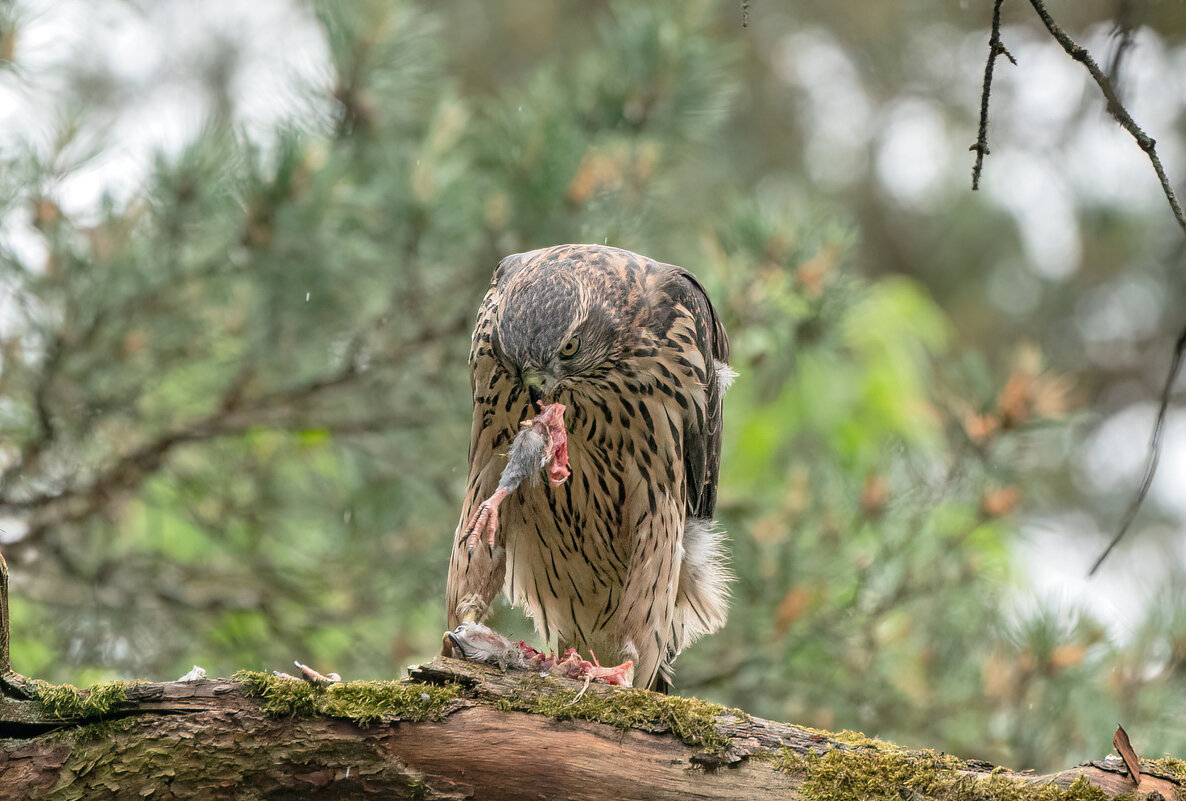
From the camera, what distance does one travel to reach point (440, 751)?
2.64 m

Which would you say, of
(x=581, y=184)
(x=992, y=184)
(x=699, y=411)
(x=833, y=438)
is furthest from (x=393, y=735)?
(x=992, y=184)

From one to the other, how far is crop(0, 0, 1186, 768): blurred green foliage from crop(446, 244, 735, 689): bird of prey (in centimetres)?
99

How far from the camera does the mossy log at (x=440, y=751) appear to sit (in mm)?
2512

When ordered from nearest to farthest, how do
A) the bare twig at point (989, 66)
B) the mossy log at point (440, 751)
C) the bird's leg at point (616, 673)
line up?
the bare twig at point (989, 66) < the mossy log at point (440, 751) < the bird's leg at point (616, 673)

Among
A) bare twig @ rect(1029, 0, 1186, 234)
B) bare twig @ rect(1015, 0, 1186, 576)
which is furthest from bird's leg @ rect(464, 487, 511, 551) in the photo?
bare twig @ rect(1029, 0, 1186, 234)

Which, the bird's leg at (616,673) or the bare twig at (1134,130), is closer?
the bare twig at (1134,130)

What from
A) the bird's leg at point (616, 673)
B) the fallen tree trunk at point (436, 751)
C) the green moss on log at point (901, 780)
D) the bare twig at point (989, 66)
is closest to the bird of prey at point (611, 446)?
the bird's leg at point (616, 673)

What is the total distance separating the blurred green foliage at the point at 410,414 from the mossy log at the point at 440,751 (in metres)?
2.22

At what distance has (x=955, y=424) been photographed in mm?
5078

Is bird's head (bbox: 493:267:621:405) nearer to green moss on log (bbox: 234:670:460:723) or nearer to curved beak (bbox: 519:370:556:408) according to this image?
curved beak (bbox: 519:370:556:408)

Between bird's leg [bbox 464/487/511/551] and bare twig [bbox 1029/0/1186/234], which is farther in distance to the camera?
bird's leg [bbox 464/487/511/551]

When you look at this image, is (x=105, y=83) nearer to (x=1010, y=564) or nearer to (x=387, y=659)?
(x=387, y=659)

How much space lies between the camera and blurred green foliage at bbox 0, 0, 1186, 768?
4762 millimetres

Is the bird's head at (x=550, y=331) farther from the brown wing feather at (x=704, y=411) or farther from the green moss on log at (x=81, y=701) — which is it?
the green moss on log at (x=81, y=701)
